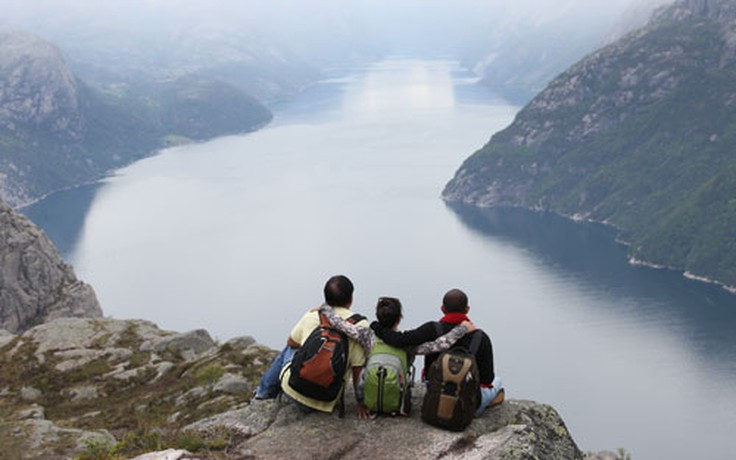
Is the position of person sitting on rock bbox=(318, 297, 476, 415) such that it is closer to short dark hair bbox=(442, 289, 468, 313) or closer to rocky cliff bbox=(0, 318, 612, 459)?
short dark hair bbox=(442, 289, 468, 313)

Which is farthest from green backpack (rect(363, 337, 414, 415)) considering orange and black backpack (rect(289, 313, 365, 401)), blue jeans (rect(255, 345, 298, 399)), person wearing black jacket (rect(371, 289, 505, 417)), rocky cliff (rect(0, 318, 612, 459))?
blue jeans (rect(255, 345, 298, 399))

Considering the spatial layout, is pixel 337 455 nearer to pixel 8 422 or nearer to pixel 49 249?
pixel 8 422

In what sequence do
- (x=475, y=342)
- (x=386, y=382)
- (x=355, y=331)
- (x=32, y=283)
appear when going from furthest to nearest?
(x=32, y=283) < (x=475, y=342) < (x=355, y=331) < (x=386, y=382)

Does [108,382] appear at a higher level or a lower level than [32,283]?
higher

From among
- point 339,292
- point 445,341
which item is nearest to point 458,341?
point 445,341

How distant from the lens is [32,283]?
8644 cm

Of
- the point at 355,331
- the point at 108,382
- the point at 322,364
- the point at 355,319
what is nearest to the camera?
the point at 322,364

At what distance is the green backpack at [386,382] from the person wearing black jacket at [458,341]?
36 centimetres

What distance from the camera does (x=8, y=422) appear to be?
33.0m

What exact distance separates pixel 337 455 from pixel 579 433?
528 feet

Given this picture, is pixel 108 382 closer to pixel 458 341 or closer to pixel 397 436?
pixel 397 436

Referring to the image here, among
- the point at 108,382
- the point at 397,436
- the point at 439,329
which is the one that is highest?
the point at 439,329

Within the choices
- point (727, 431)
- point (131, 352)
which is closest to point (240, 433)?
point (131, 352)

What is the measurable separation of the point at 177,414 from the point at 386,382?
1605cm
